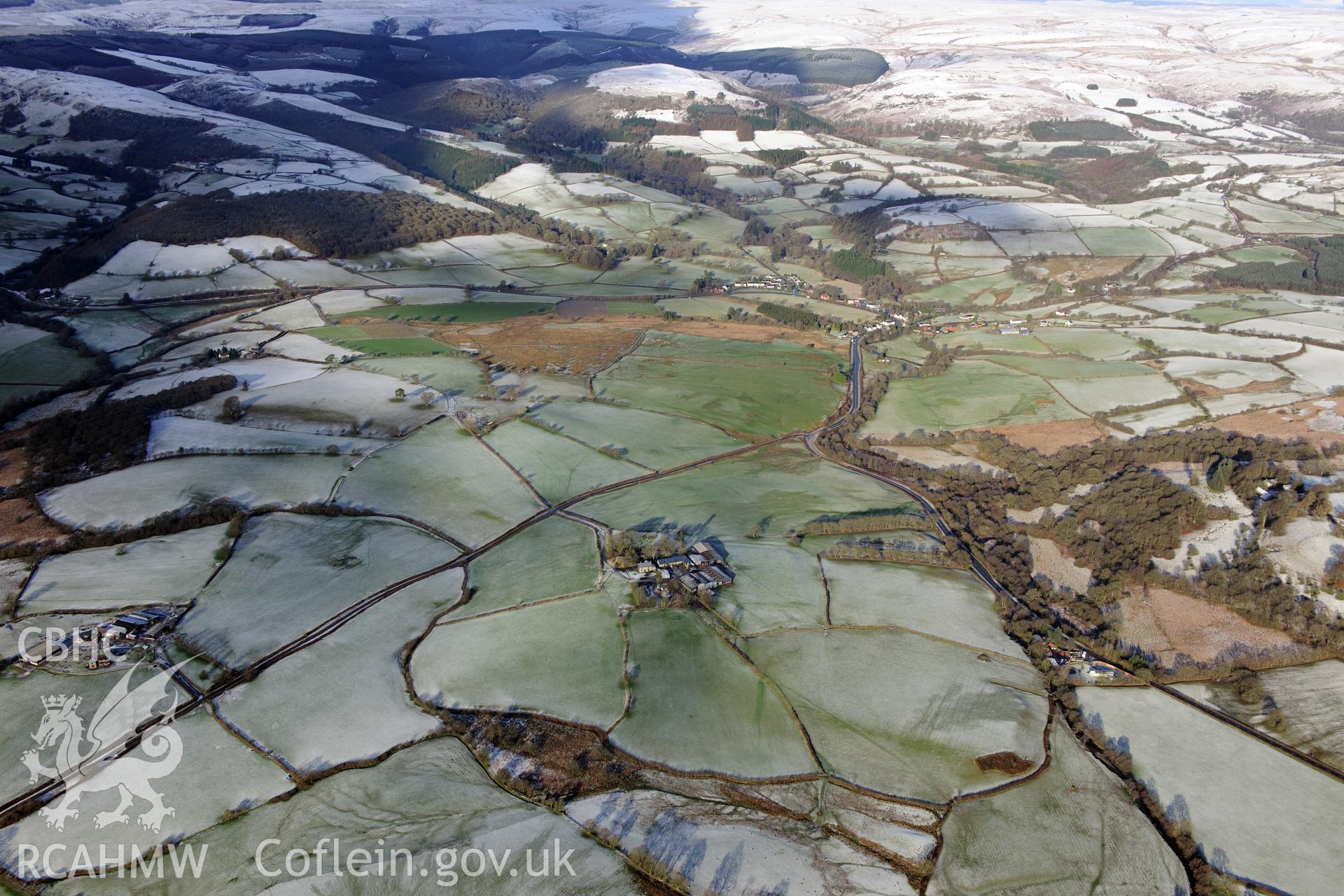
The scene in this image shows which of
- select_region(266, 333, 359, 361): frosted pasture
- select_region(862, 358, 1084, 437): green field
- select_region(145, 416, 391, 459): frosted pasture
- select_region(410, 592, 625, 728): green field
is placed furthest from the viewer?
select_region(266, 333, 359, 361): frosted pasture

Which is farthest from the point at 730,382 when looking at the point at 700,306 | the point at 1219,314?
the point at 1219,314

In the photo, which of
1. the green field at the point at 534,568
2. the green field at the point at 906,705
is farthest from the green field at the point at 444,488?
the green field at the point at 906,705

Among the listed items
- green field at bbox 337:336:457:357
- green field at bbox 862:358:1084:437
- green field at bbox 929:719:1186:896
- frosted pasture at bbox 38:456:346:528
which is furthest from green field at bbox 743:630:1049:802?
green field at bbox 337:336:457:357

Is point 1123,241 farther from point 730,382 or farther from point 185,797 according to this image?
point 185,797

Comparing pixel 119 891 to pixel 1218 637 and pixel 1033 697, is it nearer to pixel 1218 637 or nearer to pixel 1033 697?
pixel 1033 697

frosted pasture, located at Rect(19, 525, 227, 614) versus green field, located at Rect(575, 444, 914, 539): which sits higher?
frosted pasture, located at Rect(19, 525, 227, 614)

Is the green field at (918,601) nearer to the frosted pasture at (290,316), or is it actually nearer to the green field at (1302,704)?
the green field at (1302,704)

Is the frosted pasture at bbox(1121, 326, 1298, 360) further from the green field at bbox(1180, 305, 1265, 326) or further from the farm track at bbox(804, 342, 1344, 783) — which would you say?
the farm track at bbox(804, 342, 1344, 783)
